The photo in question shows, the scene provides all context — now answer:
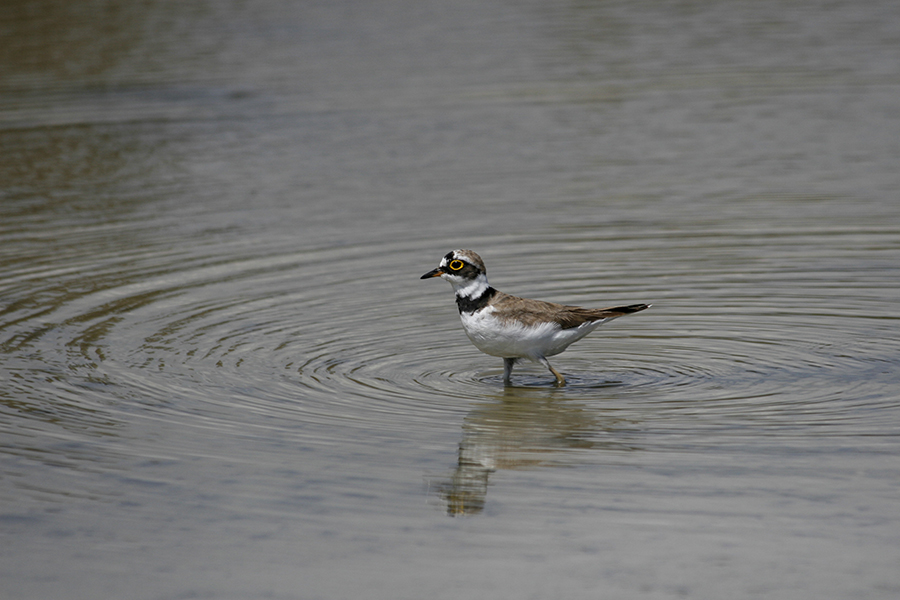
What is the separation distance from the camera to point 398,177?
20531 millimetres

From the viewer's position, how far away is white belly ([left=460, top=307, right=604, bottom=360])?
1096 cm

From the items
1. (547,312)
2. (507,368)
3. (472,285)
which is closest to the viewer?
(547,312)

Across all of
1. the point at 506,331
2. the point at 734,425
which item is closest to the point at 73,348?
the point at 506,331

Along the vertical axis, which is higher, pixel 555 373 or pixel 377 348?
pixel 377 348

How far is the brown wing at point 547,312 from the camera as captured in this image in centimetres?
1099

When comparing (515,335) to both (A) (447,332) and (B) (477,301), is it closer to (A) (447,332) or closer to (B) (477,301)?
(B) (477,301)

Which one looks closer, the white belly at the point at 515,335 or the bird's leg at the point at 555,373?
the white belly at the point at 515,335

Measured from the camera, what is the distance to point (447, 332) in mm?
13242

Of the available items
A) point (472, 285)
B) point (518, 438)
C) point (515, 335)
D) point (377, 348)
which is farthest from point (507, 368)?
point (518, 438)

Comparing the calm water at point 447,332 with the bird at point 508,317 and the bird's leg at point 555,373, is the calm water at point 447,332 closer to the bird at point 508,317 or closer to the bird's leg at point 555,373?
the bird's leg at point 555,373

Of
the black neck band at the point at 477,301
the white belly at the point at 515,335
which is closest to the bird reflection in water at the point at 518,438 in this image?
the white belly at the point at 515,335

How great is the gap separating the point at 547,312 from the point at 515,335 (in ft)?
1.27

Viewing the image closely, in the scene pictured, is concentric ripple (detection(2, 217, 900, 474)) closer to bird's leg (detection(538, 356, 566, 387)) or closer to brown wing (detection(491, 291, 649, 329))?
bird's leg (detection(538, 356, 566, 387))

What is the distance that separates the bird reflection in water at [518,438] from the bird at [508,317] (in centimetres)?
47
